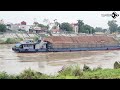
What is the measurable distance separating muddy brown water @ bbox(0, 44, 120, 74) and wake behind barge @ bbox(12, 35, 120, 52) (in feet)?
0.29

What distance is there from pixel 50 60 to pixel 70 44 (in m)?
0.49

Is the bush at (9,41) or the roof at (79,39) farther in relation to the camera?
the roof at (79,39)

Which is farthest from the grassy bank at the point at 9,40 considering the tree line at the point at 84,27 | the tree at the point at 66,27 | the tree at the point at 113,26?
the tree at the point at 113,26

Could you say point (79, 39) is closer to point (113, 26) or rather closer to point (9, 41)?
point (113, 26)

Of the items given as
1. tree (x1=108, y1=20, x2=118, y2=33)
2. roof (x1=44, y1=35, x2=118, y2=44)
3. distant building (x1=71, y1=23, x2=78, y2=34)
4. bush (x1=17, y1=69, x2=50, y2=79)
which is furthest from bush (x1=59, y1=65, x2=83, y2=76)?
tree (x1=108, y1=20, x2=118, y2=33)

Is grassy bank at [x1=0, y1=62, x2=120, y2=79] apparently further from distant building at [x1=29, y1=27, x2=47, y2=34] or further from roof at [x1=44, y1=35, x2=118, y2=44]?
distant building at [x1=29, y1=27, x2=47, y2=34]

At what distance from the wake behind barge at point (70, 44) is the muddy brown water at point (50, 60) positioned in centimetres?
9

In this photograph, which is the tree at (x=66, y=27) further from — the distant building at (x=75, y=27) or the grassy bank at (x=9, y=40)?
the grassy bank at (x=9, y=40)

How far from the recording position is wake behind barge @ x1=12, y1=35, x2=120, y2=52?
5000 mm

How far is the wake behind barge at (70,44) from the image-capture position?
500cm
